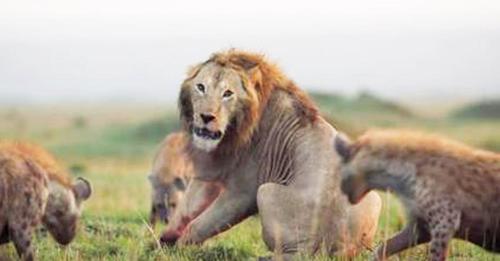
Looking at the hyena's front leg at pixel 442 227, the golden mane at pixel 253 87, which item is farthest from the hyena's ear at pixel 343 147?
the golden mane at pixel 253 87

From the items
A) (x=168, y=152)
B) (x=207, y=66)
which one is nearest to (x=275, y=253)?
(x=207, y=66)

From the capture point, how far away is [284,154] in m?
7.81

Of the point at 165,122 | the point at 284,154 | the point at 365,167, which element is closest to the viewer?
the point at 365,167

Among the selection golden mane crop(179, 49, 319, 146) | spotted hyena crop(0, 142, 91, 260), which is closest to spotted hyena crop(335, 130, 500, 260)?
golden mane crop(179, 49, 319, 146)

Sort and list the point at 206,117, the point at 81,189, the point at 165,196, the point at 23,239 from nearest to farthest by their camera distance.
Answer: the point at 23,239 → the point at 206,117 → the point at 81,189 → the point at 165,196

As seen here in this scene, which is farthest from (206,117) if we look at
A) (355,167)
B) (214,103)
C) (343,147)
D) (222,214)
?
(355,167)

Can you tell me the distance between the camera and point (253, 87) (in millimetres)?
7754

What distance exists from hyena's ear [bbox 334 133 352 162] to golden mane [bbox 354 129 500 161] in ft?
0.15

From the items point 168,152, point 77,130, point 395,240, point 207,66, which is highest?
point 207,66

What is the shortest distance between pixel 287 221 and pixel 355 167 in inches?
26.6

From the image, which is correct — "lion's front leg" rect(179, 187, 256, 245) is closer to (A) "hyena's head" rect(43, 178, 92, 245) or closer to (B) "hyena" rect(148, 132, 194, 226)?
(A) "hyena's head" rect(43, 178, 92, 245)

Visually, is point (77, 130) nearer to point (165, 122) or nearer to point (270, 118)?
point (165, 122)

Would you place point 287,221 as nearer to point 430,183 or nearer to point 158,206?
point 430,183

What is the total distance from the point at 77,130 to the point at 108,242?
106 ft
